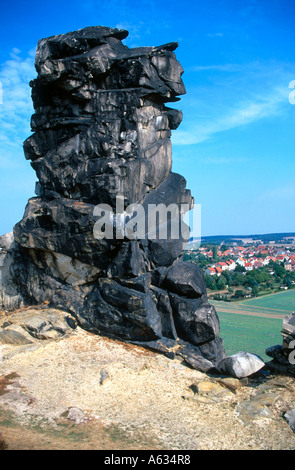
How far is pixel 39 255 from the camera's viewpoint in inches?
629

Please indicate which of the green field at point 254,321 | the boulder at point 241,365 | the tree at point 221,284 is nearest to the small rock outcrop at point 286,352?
the boulder at point 241,365

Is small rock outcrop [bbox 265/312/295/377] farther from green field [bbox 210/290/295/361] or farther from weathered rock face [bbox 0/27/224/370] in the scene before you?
green field [bbox 210/290/295/361]

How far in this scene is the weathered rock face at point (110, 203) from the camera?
13812 millimetres

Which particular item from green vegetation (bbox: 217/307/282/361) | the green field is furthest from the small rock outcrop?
the green field

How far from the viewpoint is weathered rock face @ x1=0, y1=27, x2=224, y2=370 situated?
13812mm

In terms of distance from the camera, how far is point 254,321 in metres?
27.4

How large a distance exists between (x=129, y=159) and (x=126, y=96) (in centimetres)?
237

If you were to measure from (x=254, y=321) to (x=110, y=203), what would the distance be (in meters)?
16.8

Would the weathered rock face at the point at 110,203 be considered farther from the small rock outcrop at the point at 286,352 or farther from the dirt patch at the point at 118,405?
the small rock outcrop at the point at 286,352

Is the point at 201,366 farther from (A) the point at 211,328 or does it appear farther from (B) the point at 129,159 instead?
(B) the point at 129,159

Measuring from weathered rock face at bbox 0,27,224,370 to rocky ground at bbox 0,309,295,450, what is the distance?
119cm

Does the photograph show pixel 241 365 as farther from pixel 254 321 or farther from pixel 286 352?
pixel 254 321

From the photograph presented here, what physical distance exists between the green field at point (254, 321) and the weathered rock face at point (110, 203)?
8.02 meters

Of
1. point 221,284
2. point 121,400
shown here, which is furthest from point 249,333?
point 221,284
